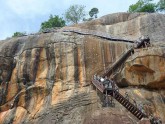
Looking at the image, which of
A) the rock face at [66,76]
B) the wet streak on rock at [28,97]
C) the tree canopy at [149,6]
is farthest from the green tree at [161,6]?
the wet streak on rock at [28,97]

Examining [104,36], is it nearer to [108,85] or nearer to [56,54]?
[56,54]

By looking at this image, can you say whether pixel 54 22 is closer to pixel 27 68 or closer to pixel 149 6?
pixel 149 6

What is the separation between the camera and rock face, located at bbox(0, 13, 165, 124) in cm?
2598

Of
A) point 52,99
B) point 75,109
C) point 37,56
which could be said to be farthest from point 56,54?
point 75,109

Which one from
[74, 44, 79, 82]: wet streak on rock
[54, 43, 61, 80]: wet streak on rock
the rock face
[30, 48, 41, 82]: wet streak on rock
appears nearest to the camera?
the rock face

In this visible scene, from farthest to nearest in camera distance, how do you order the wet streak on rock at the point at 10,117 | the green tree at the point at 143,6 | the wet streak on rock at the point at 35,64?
the green tree at the point at 143,6, the wet streak on rock at the point at 35,64, the wet streak on rock at the point at 10,117

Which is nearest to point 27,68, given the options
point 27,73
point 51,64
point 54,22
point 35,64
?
point 27,73

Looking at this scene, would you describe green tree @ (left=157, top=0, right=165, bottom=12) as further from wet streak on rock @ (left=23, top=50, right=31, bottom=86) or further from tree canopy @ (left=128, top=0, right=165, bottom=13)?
wet streak on rock @ (left=23, top=50, right=31, bottom=86)

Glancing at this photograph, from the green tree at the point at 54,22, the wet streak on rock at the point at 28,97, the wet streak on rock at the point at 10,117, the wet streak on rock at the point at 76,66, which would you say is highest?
the green tree at the point at 54,22

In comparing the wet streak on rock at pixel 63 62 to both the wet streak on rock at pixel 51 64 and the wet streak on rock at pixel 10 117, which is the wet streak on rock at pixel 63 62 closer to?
the wet streak on rock at pixel 51 64

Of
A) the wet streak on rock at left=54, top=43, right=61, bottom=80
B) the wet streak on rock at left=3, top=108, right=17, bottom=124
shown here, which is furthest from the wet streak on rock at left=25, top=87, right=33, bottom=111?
the wet streak on rock at left=54, top=43, right=61, bottom=80

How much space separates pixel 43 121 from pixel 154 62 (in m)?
9.65

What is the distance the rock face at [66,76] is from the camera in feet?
85.3

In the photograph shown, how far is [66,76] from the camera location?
28484mm
